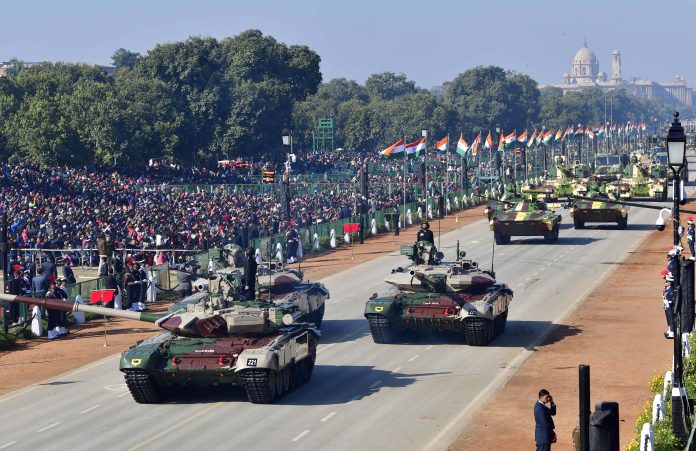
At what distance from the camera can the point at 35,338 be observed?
3691 cm

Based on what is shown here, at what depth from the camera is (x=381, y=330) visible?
3356 cm

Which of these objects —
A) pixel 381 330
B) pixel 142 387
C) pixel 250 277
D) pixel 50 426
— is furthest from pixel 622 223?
pixel 50 426

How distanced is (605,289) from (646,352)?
42.7ft

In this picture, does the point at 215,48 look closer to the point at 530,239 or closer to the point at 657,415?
the point at 530,239

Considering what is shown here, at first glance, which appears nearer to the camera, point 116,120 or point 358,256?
point 358,256

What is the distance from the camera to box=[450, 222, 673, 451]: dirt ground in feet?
78.9

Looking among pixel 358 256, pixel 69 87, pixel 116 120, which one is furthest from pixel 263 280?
pixel 69 87

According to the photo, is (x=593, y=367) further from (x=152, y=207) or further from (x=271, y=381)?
(x=152, y=207)

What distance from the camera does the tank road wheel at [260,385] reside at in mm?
25750

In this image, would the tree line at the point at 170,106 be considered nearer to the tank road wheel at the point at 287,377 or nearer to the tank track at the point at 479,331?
the tank track at the point at 479,331

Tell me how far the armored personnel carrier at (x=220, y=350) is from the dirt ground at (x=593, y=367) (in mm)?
4150

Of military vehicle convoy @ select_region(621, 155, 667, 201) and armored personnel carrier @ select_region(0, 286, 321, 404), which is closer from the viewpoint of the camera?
armored personnel carrier @ select_region(0, 286, 321, 404)

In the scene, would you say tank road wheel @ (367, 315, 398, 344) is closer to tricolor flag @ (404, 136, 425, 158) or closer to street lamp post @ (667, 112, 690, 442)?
street lamp post @ (667, 112, 690, 442)

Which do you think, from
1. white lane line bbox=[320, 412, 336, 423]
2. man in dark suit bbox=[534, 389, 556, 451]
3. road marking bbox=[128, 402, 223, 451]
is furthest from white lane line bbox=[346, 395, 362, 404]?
man in dark suit bbox=[534, 389, 556, 451]
